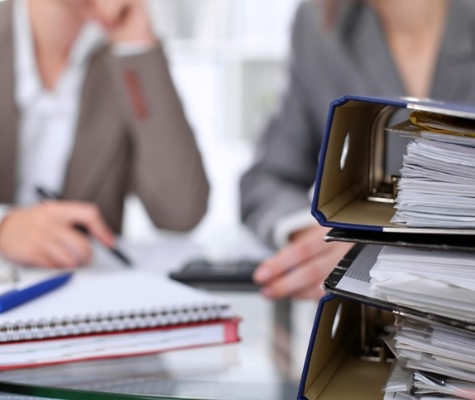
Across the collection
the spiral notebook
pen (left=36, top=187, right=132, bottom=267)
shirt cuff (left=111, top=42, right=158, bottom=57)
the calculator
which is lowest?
the calculator

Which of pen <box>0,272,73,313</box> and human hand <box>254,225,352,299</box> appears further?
human hand <box>254,225,352,299</box>

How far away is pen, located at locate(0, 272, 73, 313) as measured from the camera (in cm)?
48

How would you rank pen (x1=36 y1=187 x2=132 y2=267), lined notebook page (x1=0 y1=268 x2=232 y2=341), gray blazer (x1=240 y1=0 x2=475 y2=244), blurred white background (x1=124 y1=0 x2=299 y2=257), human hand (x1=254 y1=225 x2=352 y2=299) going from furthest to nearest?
blurred white background (x1=124 y1=0 x2=299 y2=257), gray blazer (x1=240 y1=0 x2=475 y2=244), pen (x1=36 y1=187 x2=132 y2=267), human hand (x1=254 y1=225 x2=352 y2=299), lined notebook page (x1=0 y1=268 x2=232 y2=341)

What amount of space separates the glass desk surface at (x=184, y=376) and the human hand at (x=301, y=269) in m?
0.15

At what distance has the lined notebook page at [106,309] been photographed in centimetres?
47

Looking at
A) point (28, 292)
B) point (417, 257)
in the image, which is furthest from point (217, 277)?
point (417, 257)

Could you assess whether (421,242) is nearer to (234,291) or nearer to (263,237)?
(234,291)

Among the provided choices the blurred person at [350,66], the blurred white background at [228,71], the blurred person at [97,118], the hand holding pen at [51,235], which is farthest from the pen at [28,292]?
the blurred white background at [228,71]

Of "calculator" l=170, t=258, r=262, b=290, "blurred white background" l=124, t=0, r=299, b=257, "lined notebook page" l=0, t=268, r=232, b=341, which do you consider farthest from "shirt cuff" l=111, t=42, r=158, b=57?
"blurred white background" l=124, t=0, r=299, b=257

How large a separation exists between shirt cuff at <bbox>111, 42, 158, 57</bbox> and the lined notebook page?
0.72 meters

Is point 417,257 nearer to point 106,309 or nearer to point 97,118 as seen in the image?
point 106,309

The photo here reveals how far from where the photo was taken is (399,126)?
15.8 inches

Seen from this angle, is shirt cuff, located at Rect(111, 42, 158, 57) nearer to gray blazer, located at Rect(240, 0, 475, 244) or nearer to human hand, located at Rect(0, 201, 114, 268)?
gray blazer, located at Rect(240, 0, 475, 244)

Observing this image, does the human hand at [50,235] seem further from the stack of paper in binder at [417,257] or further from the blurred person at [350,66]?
the stack of paper in binder at [417,257]
